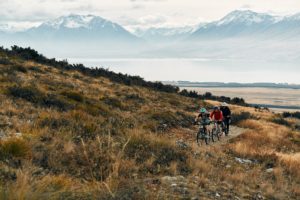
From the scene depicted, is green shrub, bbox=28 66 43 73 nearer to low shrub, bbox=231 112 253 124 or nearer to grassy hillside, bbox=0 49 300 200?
low shrub, bbox=231 112 253 124

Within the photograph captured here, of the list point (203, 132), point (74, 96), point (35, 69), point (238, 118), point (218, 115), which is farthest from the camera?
point (35, 69)

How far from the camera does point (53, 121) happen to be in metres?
14.6

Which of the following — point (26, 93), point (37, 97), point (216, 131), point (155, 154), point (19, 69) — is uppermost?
point (19, 69)

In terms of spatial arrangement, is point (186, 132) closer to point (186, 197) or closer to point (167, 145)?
point (167, 145)

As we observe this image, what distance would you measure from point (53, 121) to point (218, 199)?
7.03 metres

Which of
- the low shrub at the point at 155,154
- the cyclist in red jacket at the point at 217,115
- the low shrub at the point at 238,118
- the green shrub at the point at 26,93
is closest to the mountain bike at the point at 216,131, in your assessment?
the cyclist in red jacket at the point at 217,115

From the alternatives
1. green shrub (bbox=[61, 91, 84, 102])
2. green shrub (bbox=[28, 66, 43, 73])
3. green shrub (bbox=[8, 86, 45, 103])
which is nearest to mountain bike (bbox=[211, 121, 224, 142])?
green shrub (bbox=[61, 91, 84, 102])

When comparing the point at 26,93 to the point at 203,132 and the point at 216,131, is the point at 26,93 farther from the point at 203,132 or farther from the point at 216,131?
the point at 216,131

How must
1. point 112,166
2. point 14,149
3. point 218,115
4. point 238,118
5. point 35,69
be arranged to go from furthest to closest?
point 35,69
point 238,118
point 218,115
point 14,149
point 112,166

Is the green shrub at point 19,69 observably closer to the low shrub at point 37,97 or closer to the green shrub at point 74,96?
the green shrub at point 74,96

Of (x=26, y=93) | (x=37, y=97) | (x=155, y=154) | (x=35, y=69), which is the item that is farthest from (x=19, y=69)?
(x=155, y=154)

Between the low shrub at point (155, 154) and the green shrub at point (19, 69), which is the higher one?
the green shrub at point (19, 69)

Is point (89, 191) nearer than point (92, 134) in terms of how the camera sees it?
Yes

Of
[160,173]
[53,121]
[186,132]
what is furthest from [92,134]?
[186,132]
